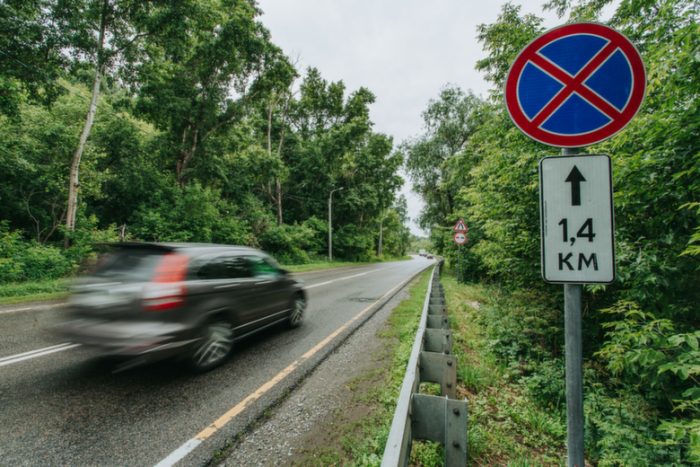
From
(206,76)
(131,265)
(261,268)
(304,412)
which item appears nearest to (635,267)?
(304,412)

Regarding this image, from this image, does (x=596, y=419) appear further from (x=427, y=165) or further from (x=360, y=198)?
(x=360, y=198)

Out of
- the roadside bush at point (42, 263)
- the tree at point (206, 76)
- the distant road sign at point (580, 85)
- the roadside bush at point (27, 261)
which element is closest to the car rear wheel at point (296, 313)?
the distant road sign at point (580, 85)

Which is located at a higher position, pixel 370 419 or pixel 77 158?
pixel 77 158

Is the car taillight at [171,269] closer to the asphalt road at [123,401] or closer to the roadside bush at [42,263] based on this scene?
the asphalt road at [123,401]

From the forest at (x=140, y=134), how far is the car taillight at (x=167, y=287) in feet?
12.0

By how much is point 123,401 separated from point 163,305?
942 mm

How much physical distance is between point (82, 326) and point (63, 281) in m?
8.57

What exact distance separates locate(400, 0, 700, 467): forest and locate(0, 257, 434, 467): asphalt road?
3156 mm

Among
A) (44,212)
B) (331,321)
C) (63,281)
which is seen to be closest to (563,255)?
(331,321)

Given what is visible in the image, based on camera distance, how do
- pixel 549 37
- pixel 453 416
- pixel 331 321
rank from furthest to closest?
pixel 331 321, pixel 453 416, pixel 549 37

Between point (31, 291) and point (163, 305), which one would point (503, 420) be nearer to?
point (163, 305)

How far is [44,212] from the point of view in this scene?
46.0 feet

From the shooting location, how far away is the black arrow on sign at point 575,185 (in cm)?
147

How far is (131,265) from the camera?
3.52m
